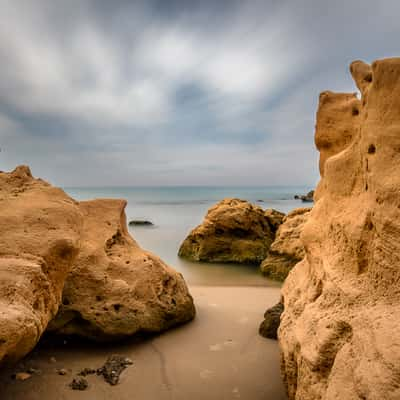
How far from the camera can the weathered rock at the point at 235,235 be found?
11.5 m

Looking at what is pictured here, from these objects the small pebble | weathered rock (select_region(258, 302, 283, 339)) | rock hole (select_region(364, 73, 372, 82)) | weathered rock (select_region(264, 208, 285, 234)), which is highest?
rock hole (select_region(364, 73, 372, 82))

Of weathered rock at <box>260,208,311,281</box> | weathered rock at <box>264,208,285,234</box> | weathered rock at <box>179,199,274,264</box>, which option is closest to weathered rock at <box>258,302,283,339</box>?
weathered rock at <box>260,208,311,281</box>

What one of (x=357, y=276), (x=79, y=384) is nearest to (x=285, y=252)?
(x=79, y=384)

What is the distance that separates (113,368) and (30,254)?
159 cm

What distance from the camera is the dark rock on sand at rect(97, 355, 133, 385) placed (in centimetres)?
364

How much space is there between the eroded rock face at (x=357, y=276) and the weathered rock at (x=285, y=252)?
19.8 ft

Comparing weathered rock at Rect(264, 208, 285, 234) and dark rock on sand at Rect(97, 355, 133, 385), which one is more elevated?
weathered rock at Rect(264, 208, 285, 234)

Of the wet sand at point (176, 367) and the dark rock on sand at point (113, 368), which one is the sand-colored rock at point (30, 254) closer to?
the wet sand at point (176, 367)

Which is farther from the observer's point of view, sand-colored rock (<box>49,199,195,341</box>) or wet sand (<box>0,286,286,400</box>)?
sand-colored rock (<box>49,199,195,341</box>)

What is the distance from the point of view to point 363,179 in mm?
2842

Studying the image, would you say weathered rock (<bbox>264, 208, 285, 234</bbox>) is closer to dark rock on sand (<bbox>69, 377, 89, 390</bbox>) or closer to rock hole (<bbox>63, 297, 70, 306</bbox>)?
rock hole (<bbox>63, 297, 70, 306</bbox>)

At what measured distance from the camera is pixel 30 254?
3078 millimetres

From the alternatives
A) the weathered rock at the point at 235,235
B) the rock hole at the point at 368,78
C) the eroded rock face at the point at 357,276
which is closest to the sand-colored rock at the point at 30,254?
the eroded rock face at the point at 357,276

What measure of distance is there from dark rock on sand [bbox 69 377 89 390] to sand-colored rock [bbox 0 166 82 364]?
79cm
